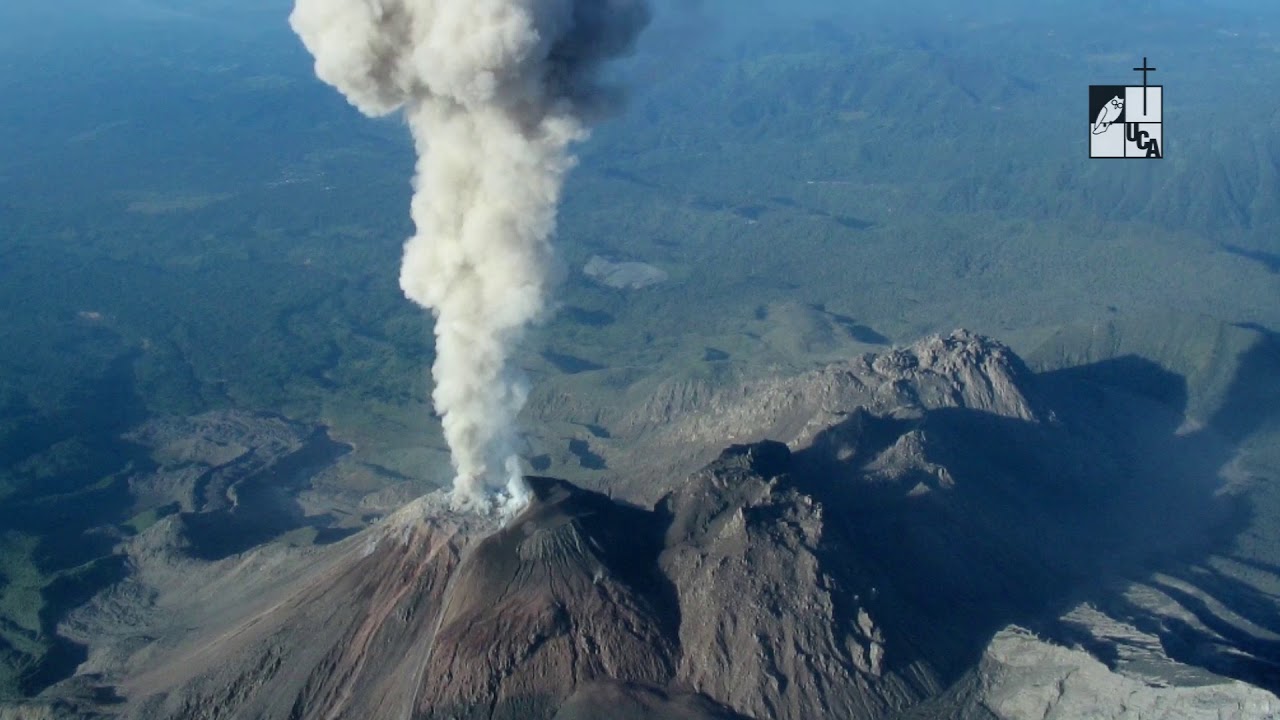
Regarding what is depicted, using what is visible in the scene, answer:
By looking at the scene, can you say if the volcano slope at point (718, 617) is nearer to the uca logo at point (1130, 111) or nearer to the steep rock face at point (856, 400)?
the steep rock face at point (856, 400)

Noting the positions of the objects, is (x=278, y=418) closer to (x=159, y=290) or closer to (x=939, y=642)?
(x=159, y=290)

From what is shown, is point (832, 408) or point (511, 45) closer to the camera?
point (511, 45)

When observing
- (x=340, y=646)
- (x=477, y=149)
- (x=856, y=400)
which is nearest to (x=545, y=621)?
(x=340, y=646)

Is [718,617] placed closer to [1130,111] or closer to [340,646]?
[340,646]

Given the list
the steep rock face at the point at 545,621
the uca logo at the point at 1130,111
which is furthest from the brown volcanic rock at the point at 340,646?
the uca logo at the point at 1130,111

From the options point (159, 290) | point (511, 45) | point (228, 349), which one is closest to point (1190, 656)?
point (511, 45)

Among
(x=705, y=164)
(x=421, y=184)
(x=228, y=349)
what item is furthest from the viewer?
(x=705, y=164)

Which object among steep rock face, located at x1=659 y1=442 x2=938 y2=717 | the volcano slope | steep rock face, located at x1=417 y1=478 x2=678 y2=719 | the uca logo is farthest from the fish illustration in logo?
steep rock face, located at x1=417 y1=478 x2=678 y2=719
